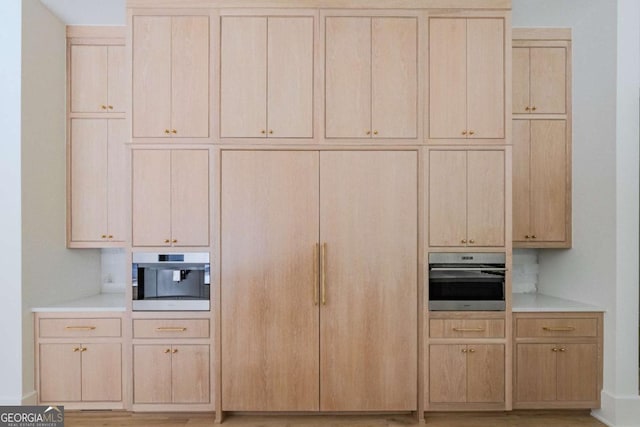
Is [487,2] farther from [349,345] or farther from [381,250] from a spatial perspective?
[349,345]

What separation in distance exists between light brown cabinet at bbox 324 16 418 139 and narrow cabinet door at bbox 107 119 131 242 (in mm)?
1702

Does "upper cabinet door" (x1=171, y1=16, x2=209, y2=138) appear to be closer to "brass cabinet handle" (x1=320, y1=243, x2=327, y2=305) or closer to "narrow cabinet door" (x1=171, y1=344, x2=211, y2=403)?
"brass cabinet handle" (x1=320, y1=243, x2=327, y2=305)

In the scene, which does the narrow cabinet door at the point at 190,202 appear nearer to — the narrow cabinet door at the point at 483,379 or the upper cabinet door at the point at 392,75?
the upper cabinet door at the point at 392,75

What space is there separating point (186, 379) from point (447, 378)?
177 centimetres

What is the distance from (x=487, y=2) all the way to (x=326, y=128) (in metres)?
1.41

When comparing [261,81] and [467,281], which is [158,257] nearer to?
[261,81]

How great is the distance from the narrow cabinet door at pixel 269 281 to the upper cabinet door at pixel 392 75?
1.92ft

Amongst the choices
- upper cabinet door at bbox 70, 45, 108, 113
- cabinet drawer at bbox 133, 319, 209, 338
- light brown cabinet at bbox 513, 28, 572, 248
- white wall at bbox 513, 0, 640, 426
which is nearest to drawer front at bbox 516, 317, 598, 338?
white wall at bbox 513, 0, 640, 426

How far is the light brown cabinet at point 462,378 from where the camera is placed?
10.7ft

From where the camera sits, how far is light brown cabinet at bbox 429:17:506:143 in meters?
3.30

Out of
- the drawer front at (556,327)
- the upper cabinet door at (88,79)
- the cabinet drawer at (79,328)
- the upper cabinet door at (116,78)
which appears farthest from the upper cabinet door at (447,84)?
the cabinet drawer at (79,328)

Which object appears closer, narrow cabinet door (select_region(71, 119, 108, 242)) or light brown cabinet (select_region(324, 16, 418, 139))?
light brown cabinet (select_region(324, 16, 418, 139))

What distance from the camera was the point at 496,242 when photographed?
3299 millimetres

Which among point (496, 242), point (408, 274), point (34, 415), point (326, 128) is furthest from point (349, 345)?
point (34, 415)
